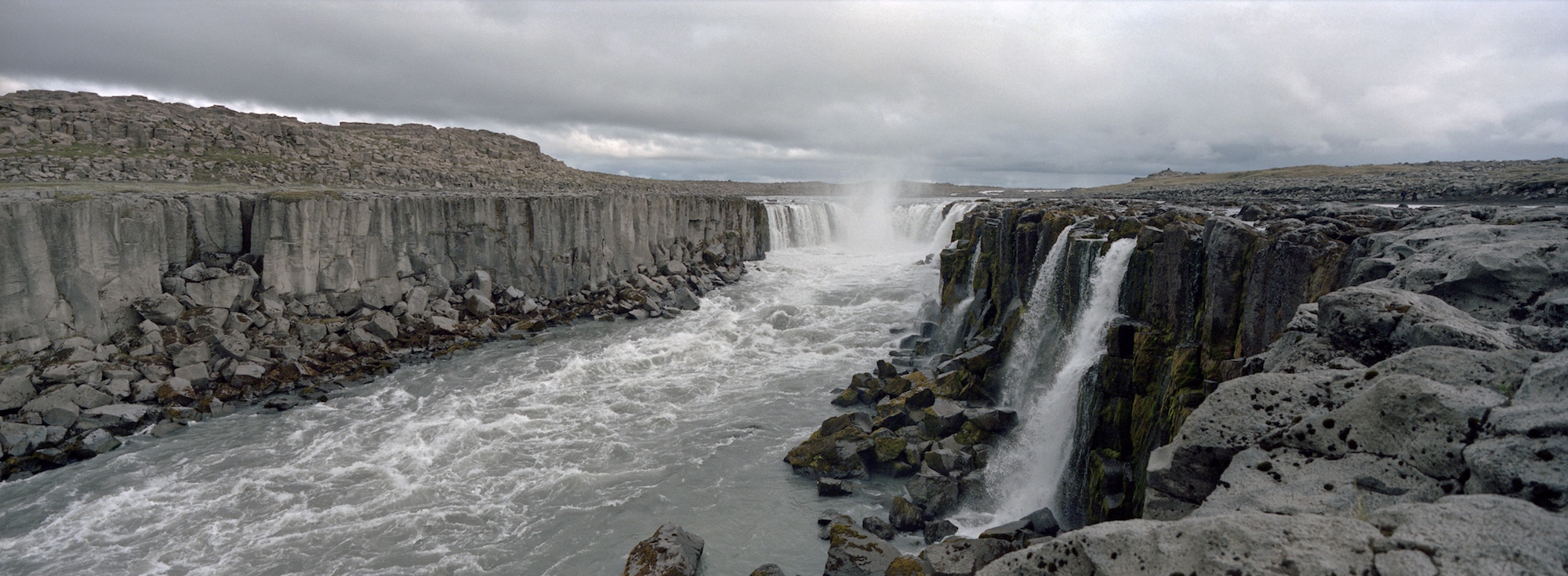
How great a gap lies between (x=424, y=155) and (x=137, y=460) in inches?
2030

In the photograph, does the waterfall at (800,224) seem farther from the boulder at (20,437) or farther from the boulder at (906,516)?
the boulder at (20,437)

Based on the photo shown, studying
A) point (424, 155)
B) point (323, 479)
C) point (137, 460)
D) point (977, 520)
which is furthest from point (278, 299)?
point (424, 155)

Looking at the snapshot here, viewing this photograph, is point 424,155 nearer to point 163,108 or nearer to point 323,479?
point 163,108

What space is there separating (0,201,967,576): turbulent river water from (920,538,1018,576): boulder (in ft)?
6.38

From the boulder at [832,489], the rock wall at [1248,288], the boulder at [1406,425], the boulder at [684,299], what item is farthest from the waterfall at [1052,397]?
the boulder at [684,299]

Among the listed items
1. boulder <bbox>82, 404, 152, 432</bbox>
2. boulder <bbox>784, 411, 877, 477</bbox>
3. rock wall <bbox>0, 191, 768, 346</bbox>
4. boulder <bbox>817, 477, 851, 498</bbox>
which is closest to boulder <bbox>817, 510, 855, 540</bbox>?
boulder <bbox>817, 477, 851, 498</bbox>

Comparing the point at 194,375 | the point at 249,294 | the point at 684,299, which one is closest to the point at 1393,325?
the point at 194,375

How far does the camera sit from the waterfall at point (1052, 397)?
14.4 m

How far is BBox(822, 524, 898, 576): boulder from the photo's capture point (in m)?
11.5

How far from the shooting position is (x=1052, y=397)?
1625cm

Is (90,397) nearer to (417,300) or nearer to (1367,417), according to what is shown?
(417,300)

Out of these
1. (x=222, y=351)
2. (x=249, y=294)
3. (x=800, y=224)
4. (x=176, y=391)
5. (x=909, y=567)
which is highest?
(x=800, y=224)

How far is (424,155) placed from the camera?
62.5 metres

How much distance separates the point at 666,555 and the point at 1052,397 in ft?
31.5
